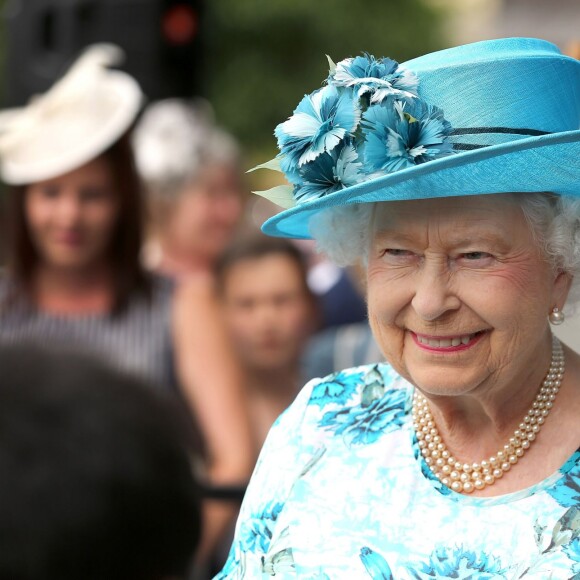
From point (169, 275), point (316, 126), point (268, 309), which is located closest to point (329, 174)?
point (316, 126)

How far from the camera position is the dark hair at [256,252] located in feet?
19.4

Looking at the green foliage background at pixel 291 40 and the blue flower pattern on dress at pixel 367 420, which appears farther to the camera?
the green foliage background at pixel 291 40

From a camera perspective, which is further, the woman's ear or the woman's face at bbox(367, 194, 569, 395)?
the woman's ear

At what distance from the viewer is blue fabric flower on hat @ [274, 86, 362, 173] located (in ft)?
8.17

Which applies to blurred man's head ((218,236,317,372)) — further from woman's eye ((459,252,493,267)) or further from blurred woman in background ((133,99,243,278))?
woman's eye ((459,252,493,267))

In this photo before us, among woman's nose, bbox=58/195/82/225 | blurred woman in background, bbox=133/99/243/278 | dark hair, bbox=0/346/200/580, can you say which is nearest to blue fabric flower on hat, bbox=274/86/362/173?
dark hair, bbox=0/346/200/580

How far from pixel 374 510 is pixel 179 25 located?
19.0 ft

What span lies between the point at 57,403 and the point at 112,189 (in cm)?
345

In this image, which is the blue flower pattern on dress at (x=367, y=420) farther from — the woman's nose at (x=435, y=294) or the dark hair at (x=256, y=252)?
the dark hair at (x=256, y=252)

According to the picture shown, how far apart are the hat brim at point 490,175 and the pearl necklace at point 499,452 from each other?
385mm

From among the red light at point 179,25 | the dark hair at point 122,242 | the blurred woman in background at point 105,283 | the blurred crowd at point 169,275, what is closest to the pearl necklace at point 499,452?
the blurred crowd at point 169,275

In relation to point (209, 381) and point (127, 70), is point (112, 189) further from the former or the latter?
point (127, 70)

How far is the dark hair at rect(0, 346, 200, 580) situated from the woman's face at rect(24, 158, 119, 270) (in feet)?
10.5

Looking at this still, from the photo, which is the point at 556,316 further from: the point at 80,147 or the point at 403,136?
the point at 80,147
